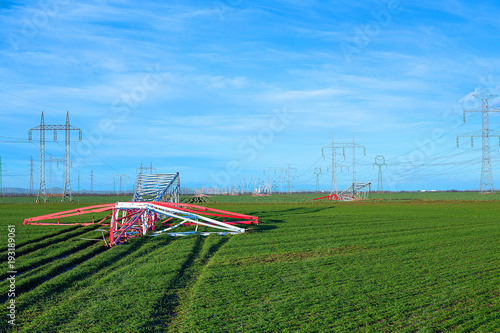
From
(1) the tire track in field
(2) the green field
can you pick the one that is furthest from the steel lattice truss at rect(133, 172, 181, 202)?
(1) the tire track in field

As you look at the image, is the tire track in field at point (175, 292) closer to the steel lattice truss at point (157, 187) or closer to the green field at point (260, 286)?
the green field at point (260, 286)

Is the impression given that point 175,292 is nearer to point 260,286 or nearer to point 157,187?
point 260,286

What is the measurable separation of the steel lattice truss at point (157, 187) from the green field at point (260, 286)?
11.4 metres

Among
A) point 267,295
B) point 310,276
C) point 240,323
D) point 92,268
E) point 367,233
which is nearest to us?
point 240,323

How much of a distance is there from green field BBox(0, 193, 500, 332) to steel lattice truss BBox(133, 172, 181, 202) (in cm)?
1139

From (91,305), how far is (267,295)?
12.2 ft

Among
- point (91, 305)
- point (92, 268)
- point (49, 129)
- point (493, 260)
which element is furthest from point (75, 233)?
point (49, 129)

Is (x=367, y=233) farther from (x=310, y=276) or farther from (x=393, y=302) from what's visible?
(x=393, y=302)

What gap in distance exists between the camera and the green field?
22.5 feet

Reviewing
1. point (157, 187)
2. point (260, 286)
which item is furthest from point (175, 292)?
point (157, 187)

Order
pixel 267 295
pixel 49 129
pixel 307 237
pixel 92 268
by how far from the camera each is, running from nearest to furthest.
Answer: pixel 267 295
pixel 92 268
pixel 307 237
pixel 49 129

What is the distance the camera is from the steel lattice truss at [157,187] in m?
27.7

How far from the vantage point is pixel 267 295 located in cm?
842

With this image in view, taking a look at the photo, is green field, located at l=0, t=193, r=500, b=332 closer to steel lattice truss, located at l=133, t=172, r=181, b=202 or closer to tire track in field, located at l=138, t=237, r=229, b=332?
tire track in field, located at l=138, t=237, r=229, b=332
